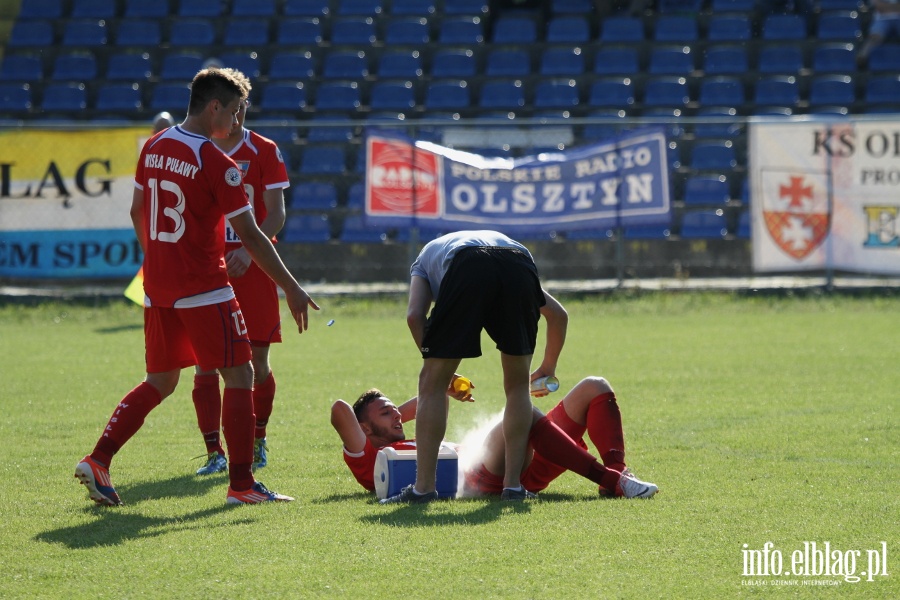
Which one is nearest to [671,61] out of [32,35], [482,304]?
[32,35]

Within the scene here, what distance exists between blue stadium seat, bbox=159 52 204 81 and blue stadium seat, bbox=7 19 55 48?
2.57m

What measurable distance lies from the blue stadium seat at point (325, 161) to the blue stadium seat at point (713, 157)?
518cm

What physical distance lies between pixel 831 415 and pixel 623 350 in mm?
3833

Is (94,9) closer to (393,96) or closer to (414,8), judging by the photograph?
(414,8)

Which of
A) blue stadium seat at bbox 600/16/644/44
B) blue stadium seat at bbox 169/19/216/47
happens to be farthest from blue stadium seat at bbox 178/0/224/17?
blue stadium seat at bbox 600/16/644/44

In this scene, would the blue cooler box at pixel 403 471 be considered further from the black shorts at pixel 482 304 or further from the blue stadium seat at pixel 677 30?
the blue stadium seat at pixel 677 30

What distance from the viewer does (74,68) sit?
2175 centimetres

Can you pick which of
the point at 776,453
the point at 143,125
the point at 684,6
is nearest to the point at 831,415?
the point at 776,453

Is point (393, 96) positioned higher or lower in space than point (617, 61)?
lower

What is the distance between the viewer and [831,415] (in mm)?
8031

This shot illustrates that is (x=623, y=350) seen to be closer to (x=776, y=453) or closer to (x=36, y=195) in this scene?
(x=776, y=453)

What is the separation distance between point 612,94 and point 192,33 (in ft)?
26.2

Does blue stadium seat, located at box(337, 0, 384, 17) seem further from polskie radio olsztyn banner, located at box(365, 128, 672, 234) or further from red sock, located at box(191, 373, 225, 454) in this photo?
red sock, located at box(191, 373, 225, 454)

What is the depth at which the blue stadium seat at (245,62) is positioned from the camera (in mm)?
21406
